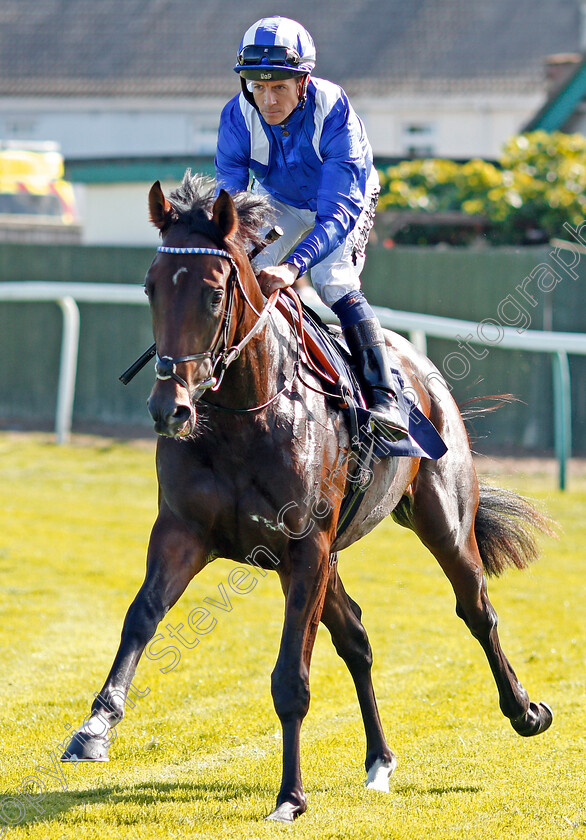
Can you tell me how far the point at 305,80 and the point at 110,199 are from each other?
12448 millimetres

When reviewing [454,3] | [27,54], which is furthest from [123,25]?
[454,3]

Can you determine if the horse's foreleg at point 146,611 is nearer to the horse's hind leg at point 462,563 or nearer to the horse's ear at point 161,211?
the horse's ear at point 161,211

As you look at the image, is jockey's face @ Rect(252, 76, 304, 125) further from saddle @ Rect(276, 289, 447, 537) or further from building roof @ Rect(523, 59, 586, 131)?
building roof @ Rect(523, 59, 586, 131)

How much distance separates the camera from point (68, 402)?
39.1ft

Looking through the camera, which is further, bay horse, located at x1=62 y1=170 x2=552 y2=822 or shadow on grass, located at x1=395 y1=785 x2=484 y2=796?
shadow on grass, located at x1=395 y1=785 x2=484 y2=796

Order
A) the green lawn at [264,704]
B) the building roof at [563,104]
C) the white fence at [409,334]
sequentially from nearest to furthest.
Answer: the green lawn at [264,704], the white fence at [409,334], the building roof at [563,104]

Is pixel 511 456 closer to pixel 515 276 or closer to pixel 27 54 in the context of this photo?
pixel 515 276

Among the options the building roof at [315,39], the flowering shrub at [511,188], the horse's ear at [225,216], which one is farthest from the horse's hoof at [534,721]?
the building roof at [315,39]

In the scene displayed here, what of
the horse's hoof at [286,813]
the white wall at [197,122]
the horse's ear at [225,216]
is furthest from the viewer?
the white wall at [197,122]

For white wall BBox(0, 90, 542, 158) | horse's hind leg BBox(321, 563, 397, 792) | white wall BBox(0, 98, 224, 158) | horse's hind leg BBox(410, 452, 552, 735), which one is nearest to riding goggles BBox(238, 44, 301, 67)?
horse's hind leg BBox(410, 452, 552, 735)

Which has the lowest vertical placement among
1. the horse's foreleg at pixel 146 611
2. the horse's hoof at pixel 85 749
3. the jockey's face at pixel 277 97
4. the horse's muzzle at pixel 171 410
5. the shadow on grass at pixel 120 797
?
the shadow on grass at pixel 120 797

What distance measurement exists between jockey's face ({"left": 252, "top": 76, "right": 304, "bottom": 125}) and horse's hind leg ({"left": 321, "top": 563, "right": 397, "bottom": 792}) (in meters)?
1.75

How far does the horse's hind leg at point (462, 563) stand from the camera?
4.81m

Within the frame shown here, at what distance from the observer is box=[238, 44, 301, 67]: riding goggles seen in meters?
4.04
